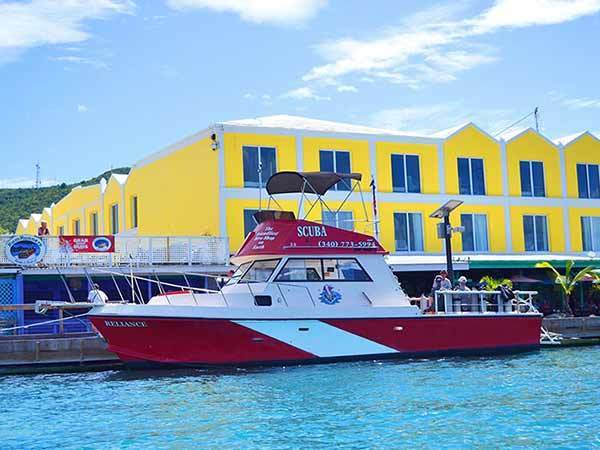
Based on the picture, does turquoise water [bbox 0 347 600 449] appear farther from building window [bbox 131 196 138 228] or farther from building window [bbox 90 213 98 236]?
building window [bbox 90 213 98 236]

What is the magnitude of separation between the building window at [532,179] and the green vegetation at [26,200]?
53.4 m

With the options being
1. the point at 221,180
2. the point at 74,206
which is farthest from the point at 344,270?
the point at 74,206

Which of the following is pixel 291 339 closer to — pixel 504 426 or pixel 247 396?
pixel 247 396

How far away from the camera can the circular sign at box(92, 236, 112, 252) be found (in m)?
25.0

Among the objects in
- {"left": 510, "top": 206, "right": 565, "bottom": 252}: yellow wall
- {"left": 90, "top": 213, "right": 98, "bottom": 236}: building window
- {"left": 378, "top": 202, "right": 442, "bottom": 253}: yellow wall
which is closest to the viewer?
{"left": 378, "top": 202, "right": 442, "bottom": 253}: yellow wall

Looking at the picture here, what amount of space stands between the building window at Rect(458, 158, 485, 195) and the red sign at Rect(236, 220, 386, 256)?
41.6ft

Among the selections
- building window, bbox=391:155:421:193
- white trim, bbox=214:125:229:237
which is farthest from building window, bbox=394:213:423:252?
white trim, bbox=214:125:229:237

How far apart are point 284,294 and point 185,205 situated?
13.0 metres

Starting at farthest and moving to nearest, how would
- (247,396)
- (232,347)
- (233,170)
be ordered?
(233,170) → (232,347) → (247,396)

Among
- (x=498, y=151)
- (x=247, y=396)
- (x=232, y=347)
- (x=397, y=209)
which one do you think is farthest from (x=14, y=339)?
(x=498, y=151)

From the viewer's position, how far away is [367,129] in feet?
106

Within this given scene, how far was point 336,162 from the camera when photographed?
1183 inches

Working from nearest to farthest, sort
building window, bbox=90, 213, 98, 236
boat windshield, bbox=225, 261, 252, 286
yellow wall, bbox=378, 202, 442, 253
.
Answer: boat windshield, bbox=225, 261, 252, 286
yellow wall, bbox=378, 202, 442, 253
building window, bbox=90, 213, 98, 236

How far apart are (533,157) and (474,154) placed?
9.05 ft
